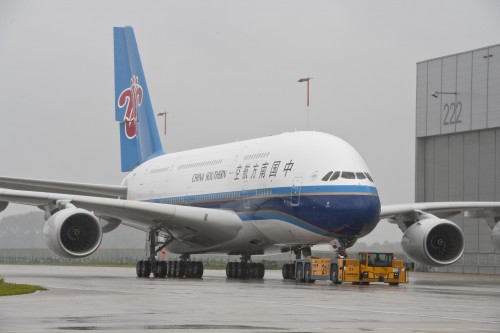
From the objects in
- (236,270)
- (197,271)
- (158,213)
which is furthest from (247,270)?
(158,213)

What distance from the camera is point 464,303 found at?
21.4 meters

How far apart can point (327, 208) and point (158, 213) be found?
704 centimetres

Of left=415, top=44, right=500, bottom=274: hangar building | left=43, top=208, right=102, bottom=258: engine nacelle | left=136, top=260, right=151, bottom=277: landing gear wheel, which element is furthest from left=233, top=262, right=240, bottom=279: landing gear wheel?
left=415, top=44, right=500, bottom=274: hangar building

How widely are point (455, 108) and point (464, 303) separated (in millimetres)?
33005

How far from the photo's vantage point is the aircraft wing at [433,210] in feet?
→ 116

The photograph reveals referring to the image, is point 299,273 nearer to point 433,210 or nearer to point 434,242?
point 434,242

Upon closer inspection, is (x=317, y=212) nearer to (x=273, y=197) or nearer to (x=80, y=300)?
(x=273, y=197)

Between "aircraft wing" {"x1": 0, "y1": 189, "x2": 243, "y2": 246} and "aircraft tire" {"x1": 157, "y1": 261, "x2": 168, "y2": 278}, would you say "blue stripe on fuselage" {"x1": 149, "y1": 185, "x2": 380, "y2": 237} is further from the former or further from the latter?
"aircraft tire" {"x1": 157, "y1": 261, "x2": 168, "y2": 278}

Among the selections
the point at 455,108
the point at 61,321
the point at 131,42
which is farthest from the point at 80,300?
the point at 455,108

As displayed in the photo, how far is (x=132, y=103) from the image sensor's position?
4803 cm

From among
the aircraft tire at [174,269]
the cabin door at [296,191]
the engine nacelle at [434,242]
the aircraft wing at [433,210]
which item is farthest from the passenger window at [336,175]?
the aircraft tire at [174,269]

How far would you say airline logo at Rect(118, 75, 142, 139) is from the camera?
47656 mm

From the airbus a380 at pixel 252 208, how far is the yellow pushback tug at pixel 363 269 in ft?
2.51

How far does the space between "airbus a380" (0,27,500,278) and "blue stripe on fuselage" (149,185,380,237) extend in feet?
0.10
